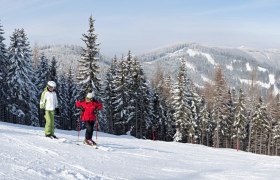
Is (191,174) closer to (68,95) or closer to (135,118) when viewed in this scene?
(135,118)

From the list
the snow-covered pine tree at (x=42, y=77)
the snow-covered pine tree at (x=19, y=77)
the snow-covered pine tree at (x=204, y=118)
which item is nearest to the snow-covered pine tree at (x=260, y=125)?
the snow-covered pine tree at (x=204, y=118)

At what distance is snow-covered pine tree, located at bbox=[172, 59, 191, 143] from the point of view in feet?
172

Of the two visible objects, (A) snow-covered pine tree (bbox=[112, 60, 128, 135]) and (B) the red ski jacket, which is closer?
(B) the red ski jacket

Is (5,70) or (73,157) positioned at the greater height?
(5,70)

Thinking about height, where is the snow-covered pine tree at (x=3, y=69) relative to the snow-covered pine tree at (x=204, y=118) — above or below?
above

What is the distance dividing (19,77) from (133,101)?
46.1 feet

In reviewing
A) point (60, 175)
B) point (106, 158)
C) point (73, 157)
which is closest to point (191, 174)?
point (106, 158)

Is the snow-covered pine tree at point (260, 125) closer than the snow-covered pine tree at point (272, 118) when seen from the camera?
Yes

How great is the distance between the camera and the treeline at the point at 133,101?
44438 millimetres

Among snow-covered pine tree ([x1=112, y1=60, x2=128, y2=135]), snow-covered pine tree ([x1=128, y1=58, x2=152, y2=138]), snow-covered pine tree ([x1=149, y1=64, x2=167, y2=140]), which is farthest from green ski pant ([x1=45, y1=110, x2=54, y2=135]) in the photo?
snow-covered pine tree ([x1=149, y1=64, x2=167, y2=140])

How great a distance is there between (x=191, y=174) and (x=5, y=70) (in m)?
39.6

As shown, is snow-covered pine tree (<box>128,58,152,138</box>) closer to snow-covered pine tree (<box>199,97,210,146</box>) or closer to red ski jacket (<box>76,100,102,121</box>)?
snow-covered pine tree (<box>199,97,210,146</box>)

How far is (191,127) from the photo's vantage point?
56.0 meters

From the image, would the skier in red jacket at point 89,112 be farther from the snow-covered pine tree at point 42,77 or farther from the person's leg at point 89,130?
the snow-covered pine tree at point 42,77
